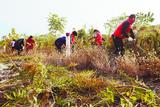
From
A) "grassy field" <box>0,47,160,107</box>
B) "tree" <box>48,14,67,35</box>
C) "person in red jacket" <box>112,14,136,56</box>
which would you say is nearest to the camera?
"grassy field" <box>0,47,160,107</box>

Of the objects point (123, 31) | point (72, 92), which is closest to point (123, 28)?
point (123, 31)

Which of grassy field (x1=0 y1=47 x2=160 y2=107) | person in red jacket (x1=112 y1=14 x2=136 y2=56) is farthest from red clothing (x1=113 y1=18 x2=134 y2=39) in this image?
grassy field (x1=0 y1=47 x2=160 y2=107)

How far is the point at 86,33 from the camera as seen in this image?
1126 inches

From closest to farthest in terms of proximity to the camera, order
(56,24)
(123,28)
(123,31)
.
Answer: (123,28) → (123,31) → (56,24)

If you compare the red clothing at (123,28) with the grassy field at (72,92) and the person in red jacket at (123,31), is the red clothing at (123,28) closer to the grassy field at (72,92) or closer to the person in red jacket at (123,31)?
the person in red jacket at (123,31)

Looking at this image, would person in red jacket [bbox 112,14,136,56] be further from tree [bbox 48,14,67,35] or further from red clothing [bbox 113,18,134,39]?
tree [bbox 48,14,67,35]

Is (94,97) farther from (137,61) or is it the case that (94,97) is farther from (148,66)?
(137,61)

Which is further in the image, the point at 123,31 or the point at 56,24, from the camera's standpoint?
the point at 56,24

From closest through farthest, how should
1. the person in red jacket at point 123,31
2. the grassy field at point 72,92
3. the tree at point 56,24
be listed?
the grassy field at point 72,92, the person in red jacket at point 123,31, the tree at point 56,24

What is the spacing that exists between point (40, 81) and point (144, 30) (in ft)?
32.3

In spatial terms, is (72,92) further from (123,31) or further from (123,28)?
(123,31)

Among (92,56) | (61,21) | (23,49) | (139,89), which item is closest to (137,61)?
(92,56)

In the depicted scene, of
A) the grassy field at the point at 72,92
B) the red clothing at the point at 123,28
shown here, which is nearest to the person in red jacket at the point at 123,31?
the red clothing at the point at 123,28

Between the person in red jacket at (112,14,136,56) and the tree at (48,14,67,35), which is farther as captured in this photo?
the tree at (48,14,67,35)
